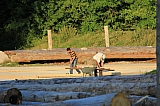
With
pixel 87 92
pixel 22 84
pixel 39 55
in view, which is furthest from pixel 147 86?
pixel 39 55

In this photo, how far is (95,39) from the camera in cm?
2920

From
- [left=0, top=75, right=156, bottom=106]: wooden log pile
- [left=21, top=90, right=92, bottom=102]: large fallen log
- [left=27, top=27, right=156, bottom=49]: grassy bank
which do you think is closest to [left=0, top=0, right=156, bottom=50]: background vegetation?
[left=27, top=27, right=156, bottom=49]: grassy bank

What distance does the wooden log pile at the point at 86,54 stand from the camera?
23906 millimetres

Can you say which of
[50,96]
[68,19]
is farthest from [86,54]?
[50,96]

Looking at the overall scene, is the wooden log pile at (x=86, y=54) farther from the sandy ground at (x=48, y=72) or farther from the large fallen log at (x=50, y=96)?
the large fallen log at (x=50, y=96)

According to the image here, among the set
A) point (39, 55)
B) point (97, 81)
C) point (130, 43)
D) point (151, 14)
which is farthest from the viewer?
point (151, 14)

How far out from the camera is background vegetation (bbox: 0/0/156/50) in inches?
1187

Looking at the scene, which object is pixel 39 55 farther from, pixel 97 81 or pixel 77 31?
pixel 97 81

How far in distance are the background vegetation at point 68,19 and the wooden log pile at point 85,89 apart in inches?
746

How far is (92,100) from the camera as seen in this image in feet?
25.1

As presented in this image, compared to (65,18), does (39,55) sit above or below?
below

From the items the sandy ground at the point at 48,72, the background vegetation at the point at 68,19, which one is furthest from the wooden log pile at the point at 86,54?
the background vegetation at the point at 68,19

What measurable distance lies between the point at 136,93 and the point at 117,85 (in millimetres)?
684

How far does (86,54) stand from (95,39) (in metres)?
4.72
